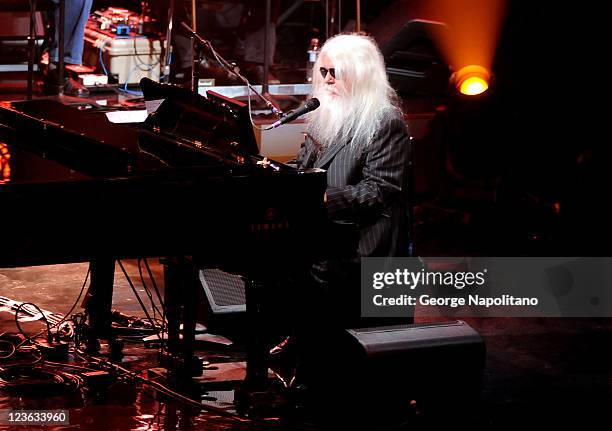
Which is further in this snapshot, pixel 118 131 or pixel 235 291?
pixel 235 291

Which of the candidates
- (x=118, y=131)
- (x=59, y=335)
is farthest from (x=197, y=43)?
(x=59, y=335)

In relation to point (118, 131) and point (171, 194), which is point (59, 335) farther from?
point (171, 194)

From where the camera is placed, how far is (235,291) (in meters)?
A: 5.51

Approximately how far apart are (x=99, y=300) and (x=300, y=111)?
1430 mm

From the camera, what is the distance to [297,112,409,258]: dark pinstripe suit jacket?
453cm

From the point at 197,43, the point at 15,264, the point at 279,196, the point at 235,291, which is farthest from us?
the point at 235,291

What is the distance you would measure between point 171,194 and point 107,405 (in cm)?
109

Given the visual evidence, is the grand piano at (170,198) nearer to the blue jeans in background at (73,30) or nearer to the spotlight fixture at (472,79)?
the spotlight fixture at (472,79)

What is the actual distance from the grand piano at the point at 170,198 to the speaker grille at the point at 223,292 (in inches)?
32.5

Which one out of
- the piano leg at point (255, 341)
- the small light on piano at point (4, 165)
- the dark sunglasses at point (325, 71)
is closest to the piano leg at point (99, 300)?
the small light on piano at point (4, 165)

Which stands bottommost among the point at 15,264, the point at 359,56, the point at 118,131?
the point at 15,264

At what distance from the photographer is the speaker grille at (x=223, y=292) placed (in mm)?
5426

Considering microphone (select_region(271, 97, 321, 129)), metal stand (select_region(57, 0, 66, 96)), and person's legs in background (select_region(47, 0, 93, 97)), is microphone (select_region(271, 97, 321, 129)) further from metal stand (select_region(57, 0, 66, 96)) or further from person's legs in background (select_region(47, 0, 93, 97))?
person's legs in background (select_region(47, 0, 93, 97))

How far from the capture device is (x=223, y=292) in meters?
5.50
